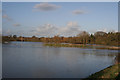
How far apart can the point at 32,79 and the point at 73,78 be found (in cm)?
185

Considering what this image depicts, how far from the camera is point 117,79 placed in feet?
14.4

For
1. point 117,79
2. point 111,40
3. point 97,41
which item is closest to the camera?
point 117,79

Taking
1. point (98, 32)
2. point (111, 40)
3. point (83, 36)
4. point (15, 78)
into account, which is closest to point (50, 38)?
point (83, 36)

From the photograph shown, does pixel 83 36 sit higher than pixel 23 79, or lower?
higher

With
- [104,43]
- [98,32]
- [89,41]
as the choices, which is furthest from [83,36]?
[98,32]

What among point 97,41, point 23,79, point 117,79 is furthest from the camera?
point 97,41

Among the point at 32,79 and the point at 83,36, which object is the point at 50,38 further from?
the point at 32,79

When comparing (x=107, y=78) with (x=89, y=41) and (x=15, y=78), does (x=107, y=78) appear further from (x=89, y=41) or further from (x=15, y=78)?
(x=89, y=41)

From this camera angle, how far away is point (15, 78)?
534 centimetres

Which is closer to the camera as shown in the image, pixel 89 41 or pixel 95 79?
pixel 95 79

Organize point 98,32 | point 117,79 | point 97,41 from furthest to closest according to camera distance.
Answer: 1. point 98,32
2. point 97,41
3. point 117,79

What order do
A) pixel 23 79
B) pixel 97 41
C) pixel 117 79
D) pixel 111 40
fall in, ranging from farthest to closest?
pixel 97 41 < pixel 111 40 < pixel 23 79 < pixel 117 79

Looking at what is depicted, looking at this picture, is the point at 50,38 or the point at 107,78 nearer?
the point at 107,78

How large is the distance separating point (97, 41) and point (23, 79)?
1404 inches
